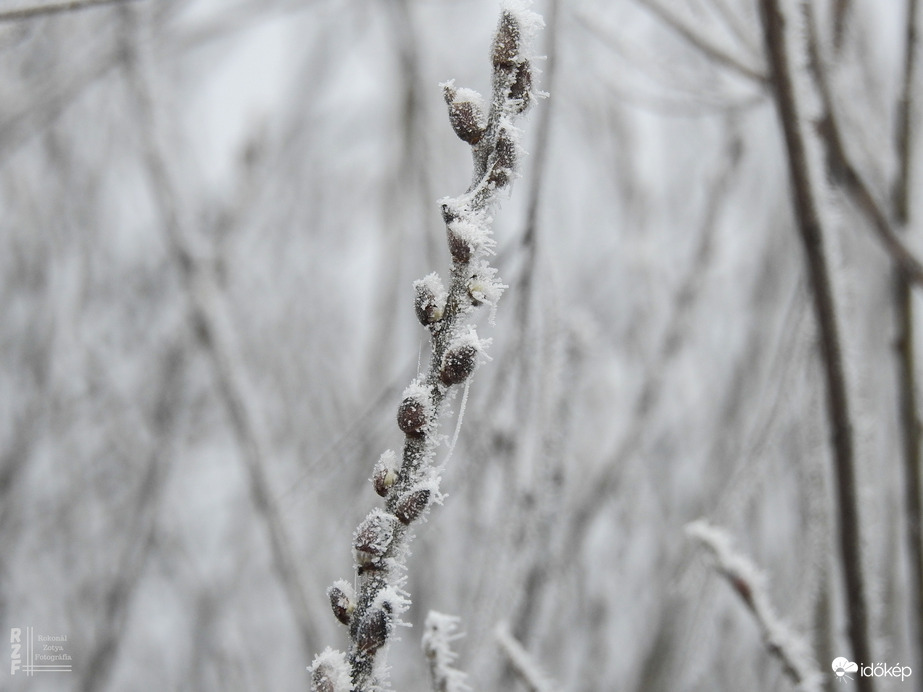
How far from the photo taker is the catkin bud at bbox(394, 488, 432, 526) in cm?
29

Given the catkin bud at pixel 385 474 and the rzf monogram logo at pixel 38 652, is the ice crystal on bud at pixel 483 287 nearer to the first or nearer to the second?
the catkin bud at pixel 385 474

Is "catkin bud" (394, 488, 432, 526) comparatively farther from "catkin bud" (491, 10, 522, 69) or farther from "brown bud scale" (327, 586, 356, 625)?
"catkin bud" (491, 10, 522, 69)

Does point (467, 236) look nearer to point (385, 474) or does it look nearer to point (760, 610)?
point (385, 474)

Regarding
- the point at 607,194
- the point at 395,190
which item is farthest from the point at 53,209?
the point at 607,194

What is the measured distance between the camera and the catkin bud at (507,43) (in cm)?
29

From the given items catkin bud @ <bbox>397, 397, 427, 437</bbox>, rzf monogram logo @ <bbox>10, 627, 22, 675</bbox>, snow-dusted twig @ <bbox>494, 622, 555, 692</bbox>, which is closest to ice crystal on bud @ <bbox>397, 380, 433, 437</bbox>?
catkin bud @ <bbox>397, 397, 427, 437</bbox>

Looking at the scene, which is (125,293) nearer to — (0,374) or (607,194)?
(0,374)

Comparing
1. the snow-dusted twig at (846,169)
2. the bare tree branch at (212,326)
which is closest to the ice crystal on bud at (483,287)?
the snow-dusted twig at (846,169)

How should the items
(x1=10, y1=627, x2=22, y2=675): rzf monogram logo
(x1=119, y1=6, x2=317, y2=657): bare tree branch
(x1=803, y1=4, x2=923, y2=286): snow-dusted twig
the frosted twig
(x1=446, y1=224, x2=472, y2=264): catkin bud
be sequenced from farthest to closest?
(x1=10, y1=627, x2=22, y2=675): rzf monogram logo, (x1=119, y1=6, x2=317, y2=657): bare tree branch, (x1=803, y1=4, x2=923, y2=286): snow-dusted twig, the frosted twig, (x1=446, y1=224, x2=472, y2=264): catkin bud

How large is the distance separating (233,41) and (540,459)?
1948 millimetres

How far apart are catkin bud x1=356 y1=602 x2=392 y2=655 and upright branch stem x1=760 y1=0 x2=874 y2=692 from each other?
1.38 feet

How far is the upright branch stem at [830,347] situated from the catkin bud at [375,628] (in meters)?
0.42

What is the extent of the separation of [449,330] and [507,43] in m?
0.12

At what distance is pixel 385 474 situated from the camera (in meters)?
0.31
